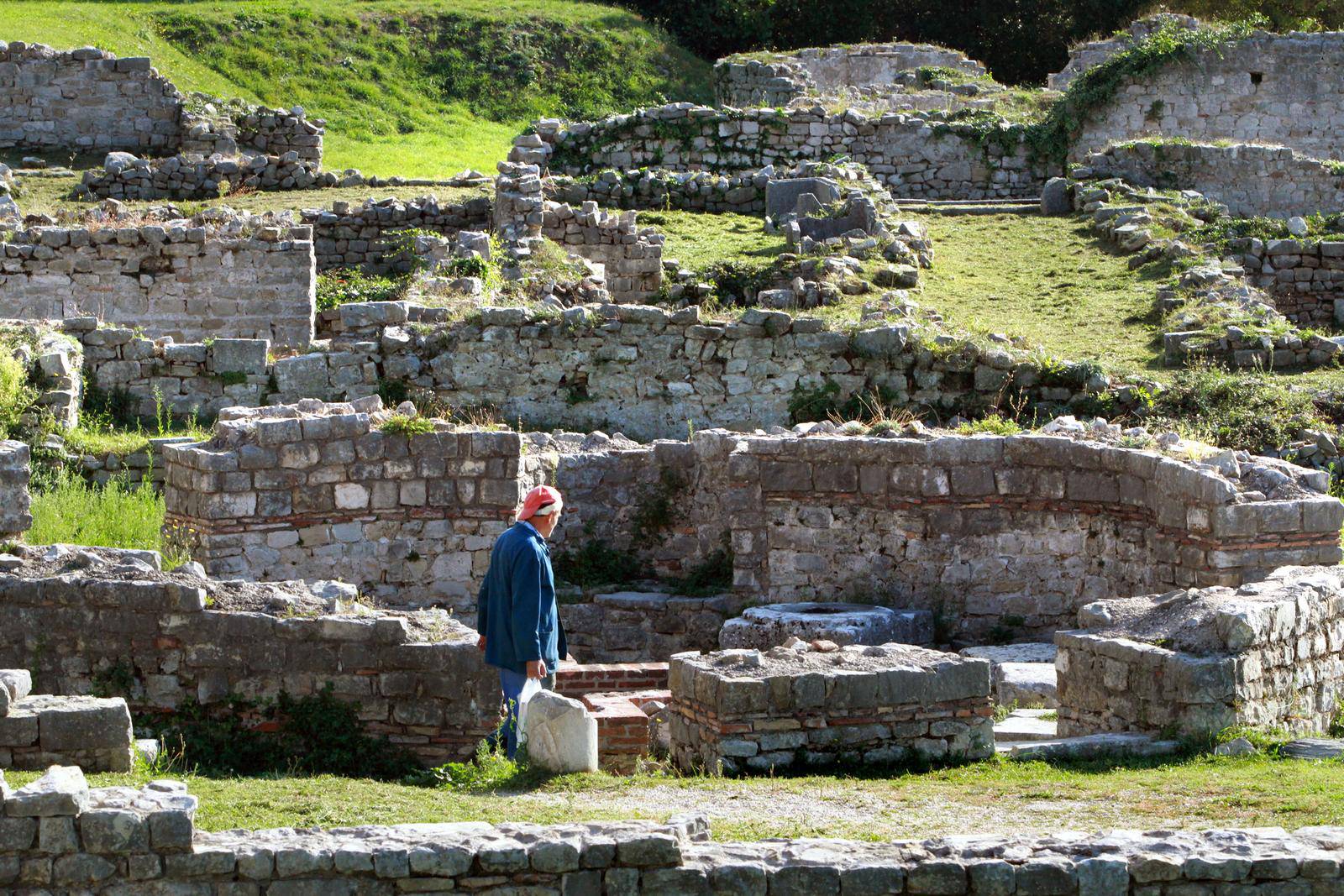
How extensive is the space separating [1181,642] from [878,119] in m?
19.4

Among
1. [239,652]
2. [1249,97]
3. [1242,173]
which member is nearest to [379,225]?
[1242,173]

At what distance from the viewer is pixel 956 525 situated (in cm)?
1502

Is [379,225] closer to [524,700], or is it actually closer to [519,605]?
[519,605]

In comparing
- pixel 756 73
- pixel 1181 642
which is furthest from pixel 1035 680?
pixel 756 73

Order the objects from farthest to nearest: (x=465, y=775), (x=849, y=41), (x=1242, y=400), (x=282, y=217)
→ (x=849, y=41)
(x=282, y=217)
(x=1242, y=400)
(x=465, y=775)

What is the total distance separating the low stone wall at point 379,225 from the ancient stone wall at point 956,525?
1028cm

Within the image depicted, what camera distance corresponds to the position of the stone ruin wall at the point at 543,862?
26.7 feet

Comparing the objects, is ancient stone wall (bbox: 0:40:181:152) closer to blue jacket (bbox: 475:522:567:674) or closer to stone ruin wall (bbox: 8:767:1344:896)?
blue jacket (bbox: 475:522:567:674)

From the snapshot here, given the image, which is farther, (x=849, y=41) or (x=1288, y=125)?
(x=849, y=41)

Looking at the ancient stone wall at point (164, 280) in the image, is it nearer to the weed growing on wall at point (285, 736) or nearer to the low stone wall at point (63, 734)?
the weed growing on wall at point (285, 736)

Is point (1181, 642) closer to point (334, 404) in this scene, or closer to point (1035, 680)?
point (1035, 680)

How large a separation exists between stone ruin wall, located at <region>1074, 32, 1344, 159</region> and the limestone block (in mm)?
22588

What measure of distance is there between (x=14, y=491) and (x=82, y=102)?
18.1m

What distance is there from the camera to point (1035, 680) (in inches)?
504
